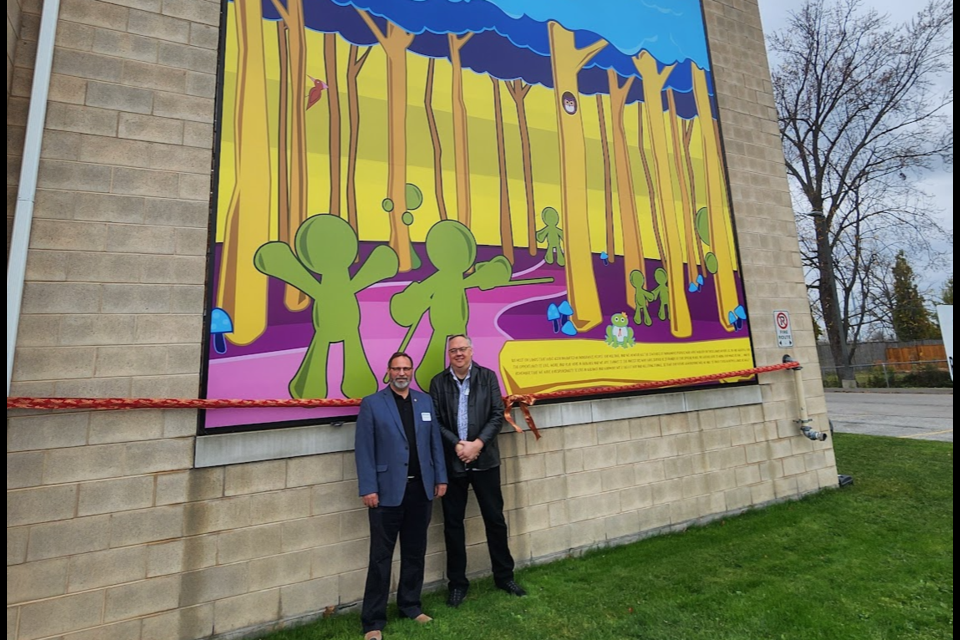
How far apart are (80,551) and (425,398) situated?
2.26 m

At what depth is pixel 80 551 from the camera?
3.06 m

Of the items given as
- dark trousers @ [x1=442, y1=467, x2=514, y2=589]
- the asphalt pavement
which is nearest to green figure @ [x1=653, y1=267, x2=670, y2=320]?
dark trousers @ [x1=442, y1=467, x2=514, y2=589]

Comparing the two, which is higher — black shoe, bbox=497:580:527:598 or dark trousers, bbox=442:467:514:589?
dark trousers, bbox=442:467:514:589

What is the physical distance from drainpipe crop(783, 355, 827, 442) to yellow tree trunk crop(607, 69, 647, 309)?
2.38 m

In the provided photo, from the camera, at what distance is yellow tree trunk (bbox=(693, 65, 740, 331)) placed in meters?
5.82

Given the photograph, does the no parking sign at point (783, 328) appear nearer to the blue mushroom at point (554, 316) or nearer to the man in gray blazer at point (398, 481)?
the blue mushroom at point (554, 316)

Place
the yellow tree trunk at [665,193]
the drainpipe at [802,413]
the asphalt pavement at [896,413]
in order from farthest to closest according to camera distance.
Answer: the asphalt pavement at [896,413] → the drainpipe at [802,413] → the yellow tree trunk at [665,193]

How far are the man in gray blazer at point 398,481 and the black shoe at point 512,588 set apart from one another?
0.65m

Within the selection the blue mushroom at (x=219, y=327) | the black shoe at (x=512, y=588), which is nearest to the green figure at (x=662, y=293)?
the black shoe at (x=512, y=588)

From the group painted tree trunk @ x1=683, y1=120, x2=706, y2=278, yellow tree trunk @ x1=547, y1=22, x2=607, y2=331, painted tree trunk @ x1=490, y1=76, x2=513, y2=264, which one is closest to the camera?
painted tree trunk @ x1=490, y1=76, x2=513, y2=264

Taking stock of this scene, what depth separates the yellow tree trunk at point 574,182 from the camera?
16.3 feet

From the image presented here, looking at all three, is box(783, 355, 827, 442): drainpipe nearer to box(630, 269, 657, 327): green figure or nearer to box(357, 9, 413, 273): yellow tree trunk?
box(630, 269, 657, 327): green figure

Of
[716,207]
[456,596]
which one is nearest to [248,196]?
[456,596]

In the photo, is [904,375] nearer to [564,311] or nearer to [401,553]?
[564,311]
